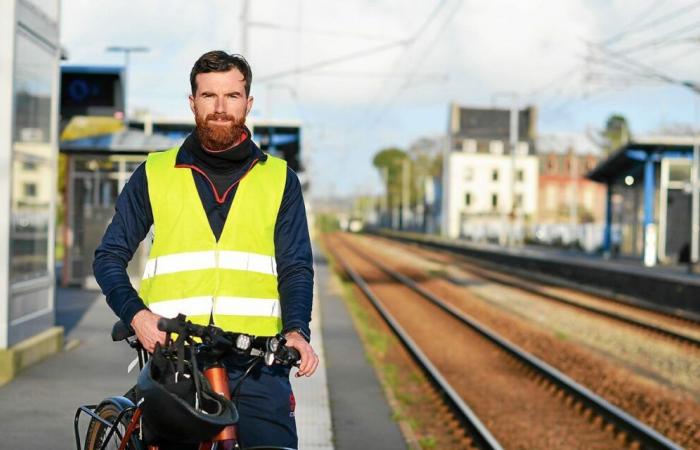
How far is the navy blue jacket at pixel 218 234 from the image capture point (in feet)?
10.7

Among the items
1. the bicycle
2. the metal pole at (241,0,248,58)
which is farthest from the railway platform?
the metal pole at (241,0,248,58)

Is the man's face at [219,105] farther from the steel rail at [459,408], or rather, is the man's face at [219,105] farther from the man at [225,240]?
the steel rail at [459,408]

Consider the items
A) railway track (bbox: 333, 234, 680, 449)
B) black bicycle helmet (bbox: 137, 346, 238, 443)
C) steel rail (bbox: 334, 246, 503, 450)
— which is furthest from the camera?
railway track (bbox: 333, 234, 680, 449)

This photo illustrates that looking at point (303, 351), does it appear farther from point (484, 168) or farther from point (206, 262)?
point (484, 168)

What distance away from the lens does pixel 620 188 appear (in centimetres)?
5069

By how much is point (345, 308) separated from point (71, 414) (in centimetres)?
1366

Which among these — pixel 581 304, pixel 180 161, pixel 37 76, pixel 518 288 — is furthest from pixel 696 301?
pixel 180 161

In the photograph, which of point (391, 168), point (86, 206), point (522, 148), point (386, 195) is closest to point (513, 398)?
point (86, 206)

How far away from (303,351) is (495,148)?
380 feet

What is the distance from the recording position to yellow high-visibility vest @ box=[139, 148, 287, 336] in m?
3.32

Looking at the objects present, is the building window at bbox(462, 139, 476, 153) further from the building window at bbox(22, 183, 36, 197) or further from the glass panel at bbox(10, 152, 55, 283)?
the building window at bbox(22, 183, 36, 197)

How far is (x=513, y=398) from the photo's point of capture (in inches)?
440

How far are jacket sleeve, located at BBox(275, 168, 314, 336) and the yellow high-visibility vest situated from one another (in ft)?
0.12

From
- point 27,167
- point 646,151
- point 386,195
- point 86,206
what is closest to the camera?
point 27,167
